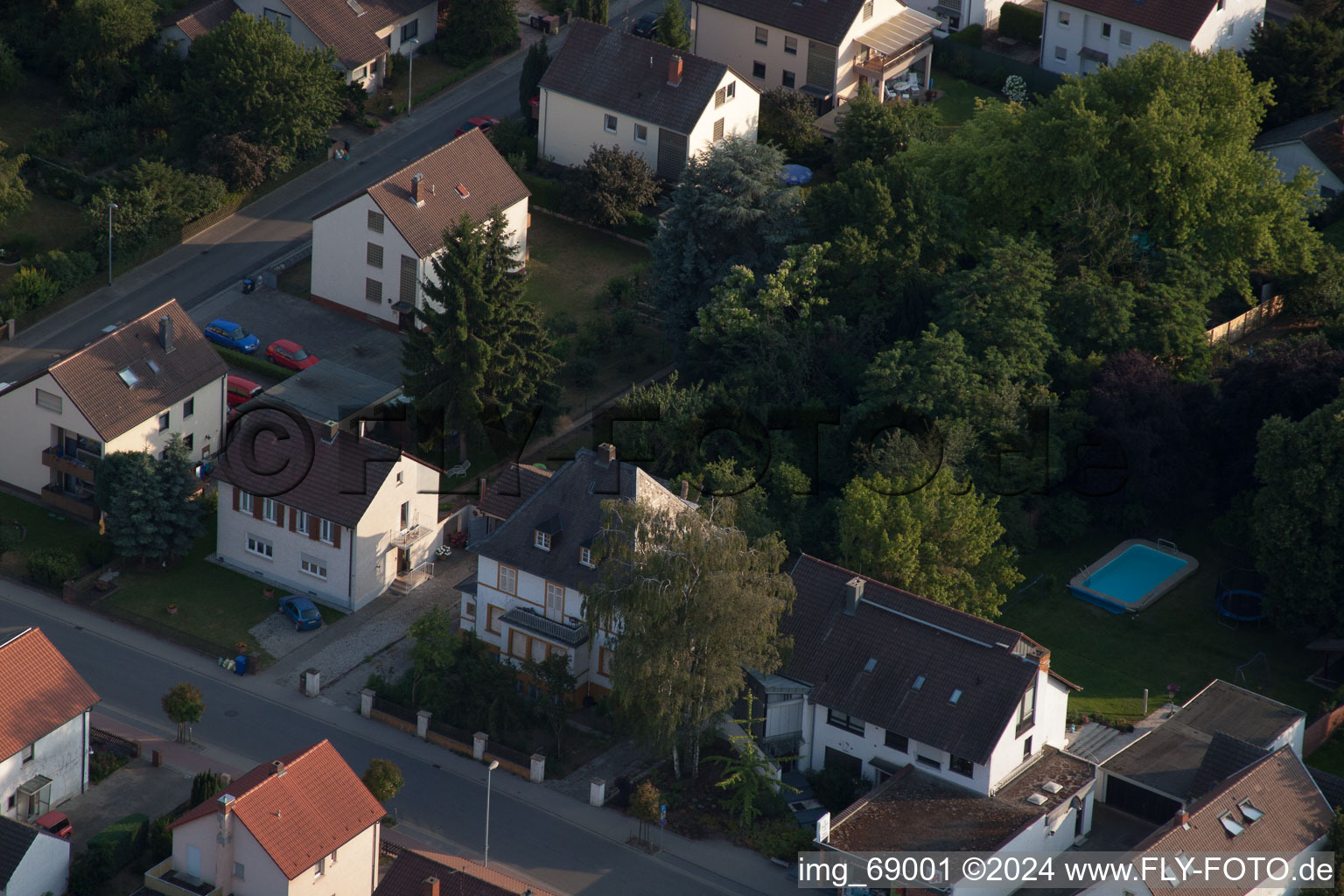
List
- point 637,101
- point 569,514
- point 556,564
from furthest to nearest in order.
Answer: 1. point 637,101
2. point 569,514
3. point 556,564

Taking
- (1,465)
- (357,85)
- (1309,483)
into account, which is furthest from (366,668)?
(357,85)

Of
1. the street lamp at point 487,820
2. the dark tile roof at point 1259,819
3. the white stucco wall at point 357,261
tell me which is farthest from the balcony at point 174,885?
the white stucco wall at point 357,261

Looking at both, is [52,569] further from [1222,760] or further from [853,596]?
[1222,760]

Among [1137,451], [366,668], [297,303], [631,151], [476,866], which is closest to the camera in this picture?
[476,866]

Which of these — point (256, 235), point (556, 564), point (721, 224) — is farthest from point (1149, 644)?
point (256, 235)

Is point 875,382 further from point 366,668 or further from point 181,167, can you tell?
point 181,167

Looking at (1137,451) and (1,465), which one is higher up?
(1137,451)

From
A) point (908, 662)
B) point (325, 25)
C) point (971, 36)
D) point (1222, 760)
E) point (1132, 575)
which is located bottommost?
point (1132, 575)
